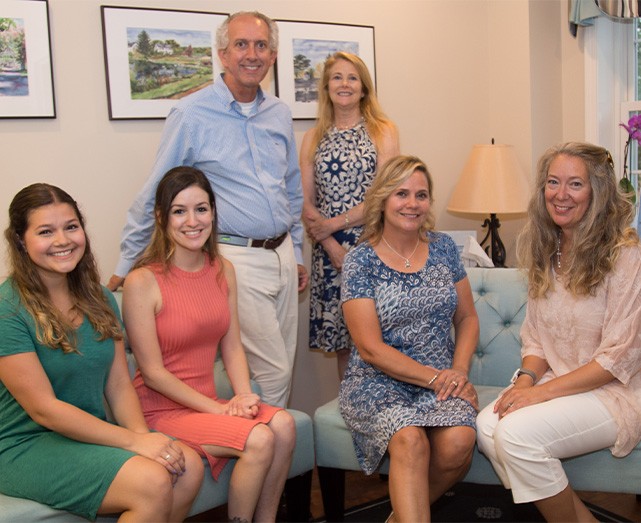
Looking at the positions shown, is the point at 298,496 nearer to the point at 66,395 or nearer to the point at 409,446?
the point at 409,446

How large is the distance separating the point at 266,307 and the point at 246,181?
47cm

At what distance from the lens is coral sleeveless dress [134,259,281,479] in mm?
2338

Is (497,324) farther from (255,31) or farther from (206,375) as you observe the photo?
(255,31)

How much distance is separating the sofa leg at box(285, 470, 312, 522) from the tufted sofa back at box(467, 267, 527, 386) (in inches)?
30.5

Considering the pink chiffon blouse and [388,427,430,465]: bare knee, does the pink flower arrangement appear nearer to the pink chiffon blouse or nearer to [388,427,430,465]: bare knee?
the pink chiffon blouse

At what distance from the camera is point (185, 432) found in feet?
7.50

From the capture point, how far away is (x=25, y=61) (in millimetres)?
2898

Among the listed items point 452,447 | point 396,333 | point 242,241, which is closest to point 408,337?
point 396,333

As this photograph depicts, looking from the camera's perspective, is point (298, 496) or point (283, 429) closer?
point (283, 429)

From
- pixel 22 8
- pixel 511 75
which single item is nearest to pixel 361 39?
pixel 511 75

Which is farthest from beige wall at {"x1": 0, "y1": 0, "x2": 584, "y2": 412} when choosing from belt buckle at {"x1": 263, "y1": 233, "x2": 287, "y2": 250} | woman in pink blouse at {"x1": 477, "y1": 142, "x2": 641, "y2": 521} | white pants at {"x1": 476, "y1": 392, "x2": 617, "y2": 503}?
white pants at {"x1": 476, "y1": 392, "x2": 617, "y2": 503}

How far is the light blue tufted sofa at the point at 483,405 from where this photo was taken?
2.30 meters

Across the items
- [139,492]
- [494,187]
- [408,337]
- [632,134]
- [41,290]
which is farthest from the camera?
[494,187]

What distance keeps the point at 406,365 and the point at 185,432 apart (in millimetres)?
698
